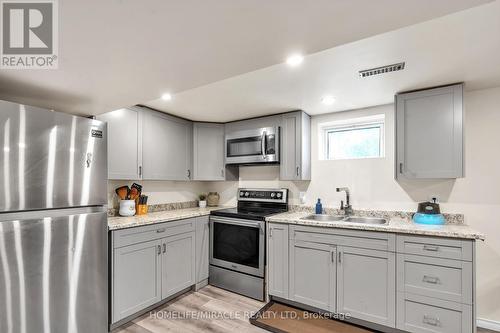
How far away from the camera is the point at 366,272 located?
84.5 inches

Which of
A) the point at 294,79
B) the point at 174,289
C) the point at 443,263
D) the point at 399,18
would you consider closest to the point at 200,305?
the point at 174,289

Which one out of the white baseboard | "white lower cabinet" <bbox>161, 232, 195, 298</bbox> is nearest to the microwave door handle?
"white lower cabinet" <bbox>161, 232, 195, 298</bbox>

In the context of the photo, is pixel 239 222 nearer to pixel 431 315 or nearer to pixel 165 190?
pixel 165 190

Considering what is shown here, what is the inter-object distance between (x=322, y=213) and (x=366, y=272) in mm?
893

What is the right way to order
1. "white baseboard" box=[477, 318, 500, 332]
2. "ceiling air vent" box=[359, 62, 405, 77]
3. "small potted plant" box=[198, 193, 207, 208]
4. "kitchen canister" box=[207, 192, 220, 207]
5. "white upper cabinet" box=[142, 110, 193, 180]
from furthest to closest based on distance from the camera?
"kitchen canister" box=[207, 192, 220, 207]
"small potted plant" box=[198, 193, 207, 208]
"white upper cabinet" box=[142, 110, 193, 180]
"white baseboard" box=[477, 318, 500, 332]
"ceiling air vent" box=[359, 62, 405, 77]

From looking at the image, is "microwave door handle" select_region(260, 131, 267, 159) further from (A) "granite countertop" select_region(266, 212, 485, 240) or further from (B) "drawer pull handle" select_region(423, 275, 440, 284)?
(B) "drawer pull handle" select_region(423, 275, 440, 284)

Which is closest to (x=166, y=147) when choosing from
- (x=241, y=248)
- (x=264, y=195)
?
(x=264, y=195)

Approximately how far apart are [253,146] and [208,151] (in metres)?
0.71

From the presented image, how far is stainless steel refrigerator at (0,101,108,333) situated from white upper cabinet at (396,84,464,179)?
8.60 feet

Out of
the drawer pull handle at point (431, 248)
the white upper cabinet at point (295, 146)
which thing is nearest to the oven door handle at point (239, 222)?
the white upper cabinet at point (295, 146)

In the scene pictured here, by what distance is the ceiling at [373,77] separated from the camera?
137 centimetres

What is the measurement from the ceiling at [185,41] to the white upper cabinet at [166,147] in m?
0.95

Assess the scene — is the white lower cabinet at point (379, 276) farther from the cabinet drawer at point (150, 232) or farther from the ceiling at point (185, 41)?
the ceiling at point (185, 41)

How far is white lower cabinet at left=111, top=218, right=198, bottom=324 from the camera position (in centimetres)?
212
